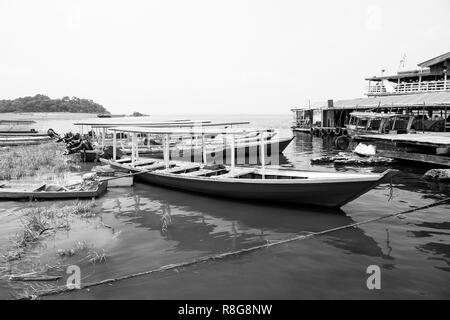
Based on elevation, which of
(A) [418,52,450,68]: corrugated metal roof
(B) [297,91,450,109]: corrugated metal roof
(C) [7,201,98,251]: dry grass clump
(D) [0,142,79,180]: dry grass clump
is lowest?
(C) [7,201,98,251]: dry grass clump

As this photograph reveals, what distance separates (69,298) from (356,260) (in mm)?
5930

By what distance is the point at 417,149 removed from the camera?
67.8ft

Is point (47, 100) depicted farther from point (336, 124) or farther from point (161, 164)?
point (161, 164)

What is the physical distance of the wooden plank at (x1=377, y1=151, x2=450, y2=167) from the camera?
57.7 feet

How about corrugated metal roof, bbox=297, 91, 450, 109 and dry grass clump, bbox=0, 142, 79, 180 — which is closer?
dry grass clump, bbox=0, 142, 79, 180

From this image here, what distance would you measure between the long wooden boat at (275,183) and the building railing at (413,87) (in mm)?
35665

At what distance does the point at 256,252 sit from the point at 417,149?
17.3 meters

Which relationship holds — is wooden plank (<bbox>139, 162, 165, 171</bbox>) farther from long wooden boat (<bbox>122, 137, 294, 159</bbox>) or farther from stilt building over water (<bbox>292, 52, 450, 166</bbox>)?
stilt building over water (<bbox>292, 52, 450, 166</bbox>)

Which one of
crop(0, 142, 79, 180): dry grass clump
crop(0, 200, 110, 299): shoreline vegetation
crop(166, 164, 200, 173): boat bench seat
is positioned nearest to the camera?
crop(0, 200, 110, 299): shoreline vegetation

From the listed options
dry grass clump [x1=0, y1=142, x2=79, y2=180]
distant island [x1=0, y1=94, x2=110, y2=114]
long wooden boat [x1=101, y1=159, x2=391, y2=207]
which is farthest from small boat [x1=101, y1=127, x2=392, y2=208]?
distant island [x1=0, y1=94, x2=110, y2=114]

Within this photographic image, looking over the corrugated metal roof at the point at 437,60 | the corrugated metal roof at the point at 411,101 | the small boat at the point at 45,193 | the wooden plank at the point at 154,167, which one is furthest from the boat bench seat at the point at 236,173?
the corrugated metal roof at the point at 437,60

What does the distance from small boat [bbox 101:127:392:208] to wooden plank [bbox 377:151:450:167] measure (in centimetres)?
998

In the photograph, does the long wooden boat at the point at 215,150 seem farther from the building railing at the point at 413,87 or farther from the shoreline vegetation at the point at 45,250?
the building railing at the point at 413,87
